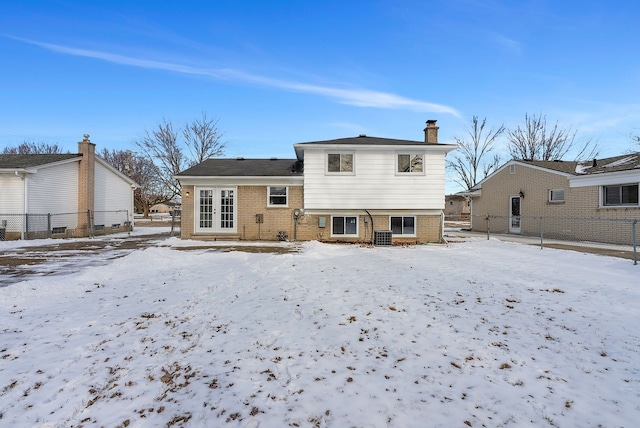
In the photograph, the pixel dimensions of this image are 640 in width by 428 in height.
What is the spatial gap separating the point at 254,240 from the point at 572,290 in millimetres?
11882

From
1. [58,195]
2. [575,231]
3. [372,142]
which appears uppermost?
[372,142]

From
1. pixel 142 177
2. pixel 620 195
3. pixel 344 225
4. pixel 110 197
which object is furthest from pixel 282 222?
pixel 142 177

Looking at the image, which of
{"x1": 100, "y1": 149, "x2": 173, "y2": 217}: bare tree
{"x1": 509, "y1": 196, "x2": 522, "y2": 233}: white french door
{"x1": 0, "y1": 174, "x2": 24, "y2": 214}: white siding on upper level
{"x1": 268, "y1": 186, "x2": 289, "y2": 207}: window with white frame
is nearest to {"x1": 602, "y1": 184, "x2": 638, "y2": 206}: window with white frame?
{"x1": 509, "y1": 196, "x2": 522, "y2": 233}: white french door

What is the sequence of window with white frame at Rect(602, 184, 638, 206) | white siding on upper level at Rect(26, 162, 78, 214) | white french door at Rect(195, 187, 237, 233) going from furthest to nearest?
white siding on upper level at Rect(26, 162, 78, 214) < white french door at Rect(195, 187, 237, 233) < window with white frame at Rect(602, 184, 638, 206)

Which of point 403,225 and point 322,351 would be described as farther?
point 403,225

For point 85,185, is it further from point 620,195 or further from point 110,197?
point 620,195

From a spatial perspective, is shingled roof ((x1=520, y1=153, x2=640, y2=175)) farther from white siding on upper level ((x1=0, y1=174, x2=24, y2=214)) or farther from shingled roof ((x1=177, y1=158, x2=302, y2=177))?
white siding on upper level ((x1=0, y1=174, x2=24, y2=214))

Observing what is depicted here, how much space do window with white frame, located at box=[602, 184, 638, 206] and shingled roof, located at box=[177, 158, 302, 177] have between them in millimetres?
14723

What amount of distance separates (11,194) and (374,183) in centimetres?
1857

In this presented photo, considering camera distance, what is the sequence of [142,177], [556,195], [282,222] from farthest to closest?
[142,177] → [556,195] → [282,222]

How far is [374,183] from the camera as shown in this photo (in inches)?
558

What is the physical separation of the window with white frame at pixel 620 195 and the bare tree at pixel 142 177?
1570 inches

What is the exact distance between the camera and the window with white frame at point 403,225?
14375mm

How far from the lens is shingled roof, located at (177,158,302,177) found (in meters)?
14.5
